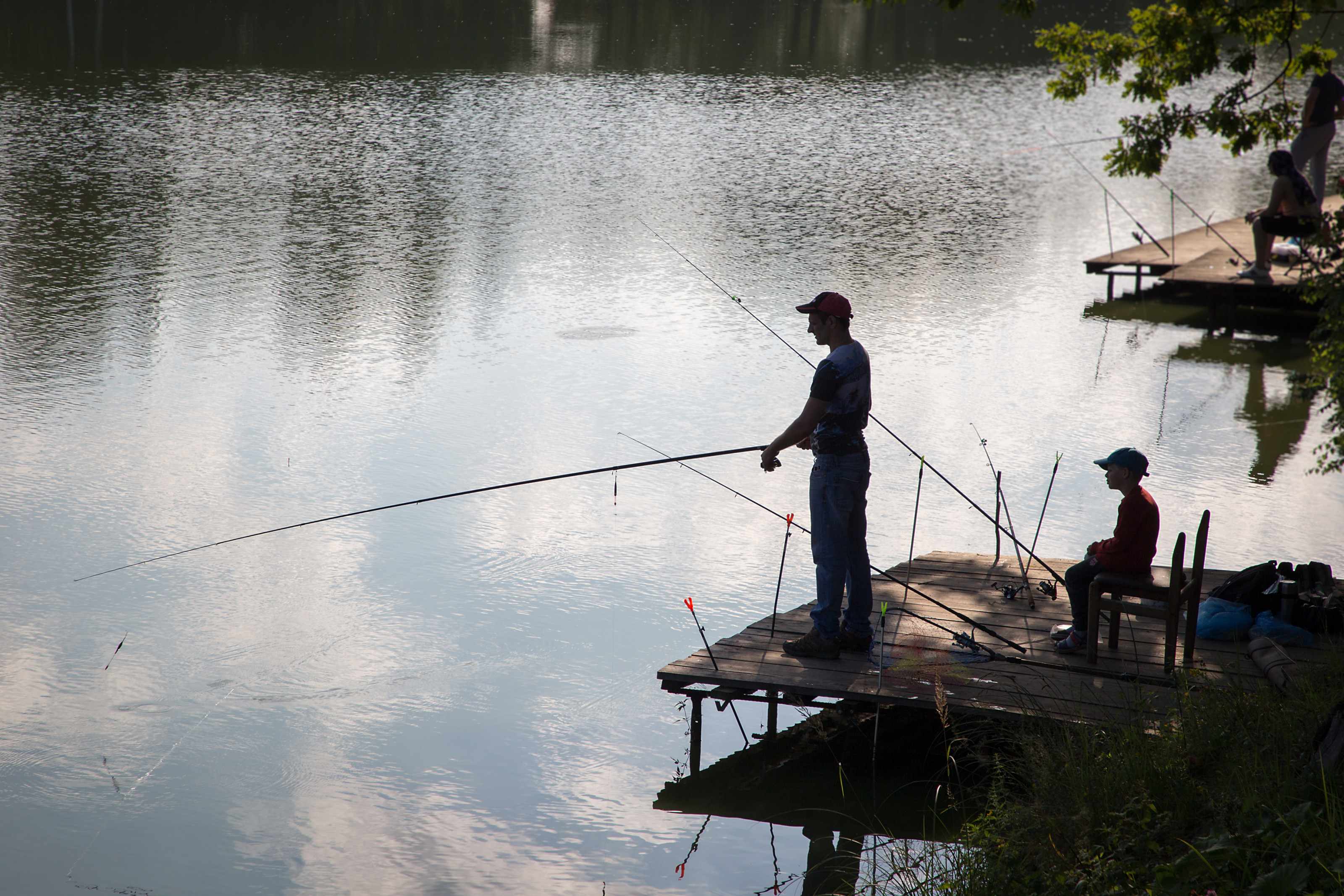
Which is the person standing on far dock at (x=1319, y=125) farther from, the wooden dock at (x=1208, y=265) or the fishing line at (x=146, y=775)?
the fishing line at (x=146, y=775)

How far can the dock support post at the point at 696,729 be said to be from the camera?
4.80m

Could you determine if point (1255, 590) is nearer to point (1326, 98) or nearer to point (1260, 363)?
point (1260, 363)

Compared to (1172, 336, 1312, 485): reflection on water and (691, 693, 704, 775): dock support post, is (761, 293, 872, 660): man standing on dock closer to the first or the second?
Answer: (691, 693, 704, 775): dock support post

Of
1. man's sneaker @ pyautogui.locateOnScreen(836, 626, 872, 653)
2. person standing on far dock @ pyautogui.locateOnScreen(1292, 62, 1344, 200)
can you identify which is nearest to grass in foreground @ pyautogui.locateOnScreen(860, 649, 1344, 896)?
man's sneaker @ pyautogui.locateOnScreen(836, 626, 872, 653)

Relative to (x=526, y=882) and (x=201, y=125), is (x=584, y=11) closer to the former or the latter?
(x=201, y=125)

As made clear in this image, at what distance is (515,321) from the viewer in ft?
34.8

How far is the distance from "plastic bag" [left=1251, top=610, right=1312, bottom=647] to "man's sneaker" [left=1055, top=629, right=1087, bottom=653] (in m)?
0.62

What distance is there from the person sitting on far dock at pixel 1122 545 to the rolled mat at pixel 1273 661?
46 centimetres

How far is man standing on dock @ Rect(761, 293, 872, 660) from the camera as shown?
4672mm

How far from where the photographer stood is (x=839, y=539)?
187 inches

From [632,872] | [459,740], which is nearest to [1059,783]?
[632,872]

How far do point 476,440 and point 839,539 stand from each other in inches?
147

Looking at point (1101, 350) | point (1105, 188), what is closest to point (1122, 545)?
point (1101, 350)

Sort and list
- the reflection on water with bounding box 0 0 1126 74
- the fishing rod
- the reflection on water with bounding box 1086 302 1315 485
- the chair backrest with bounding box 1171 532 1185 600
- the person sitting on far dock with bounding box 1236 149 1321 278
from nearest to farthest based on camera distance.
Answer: the chair backrest with bounding box 1171 532 1185 600
the reflection on water with bounding box 1086 302 1315 485
the person sitting on far dock with bounding box 1236 149 1321 278
the fishing rod
the reflection on water with bounding box 0 0 1126 74
